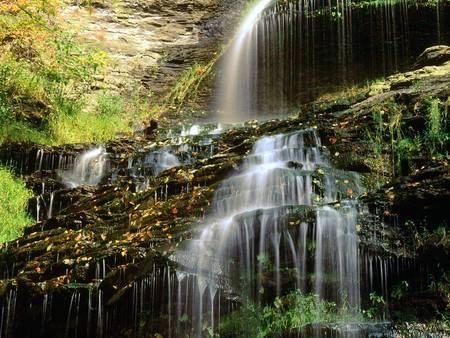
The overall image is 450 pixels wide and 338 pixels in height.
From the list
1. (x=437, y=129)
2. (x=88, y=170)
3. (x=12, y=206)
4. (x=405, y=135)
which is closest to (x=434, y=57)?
(x=405, y=135)

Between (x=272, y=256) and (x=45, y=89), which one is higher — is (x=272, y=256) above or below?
below

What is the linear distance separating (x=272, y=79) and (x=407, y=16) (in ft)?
11.8

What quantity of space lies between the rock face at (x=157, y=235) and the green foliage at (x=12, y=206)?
0.47m

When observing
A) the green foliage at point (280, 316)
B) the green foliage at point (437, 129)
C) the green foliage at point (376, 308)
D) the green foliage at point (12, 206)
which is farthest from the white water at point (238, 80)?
the green foliage at point (376, 308)

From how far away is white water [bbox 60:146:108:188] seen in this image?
9102mm

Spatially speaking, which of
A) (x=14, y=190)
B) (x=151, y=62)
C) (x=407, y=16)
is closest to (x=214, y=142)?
(x=14, y=190)

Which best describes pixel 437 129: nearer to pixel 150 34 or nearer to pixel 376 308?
pixel 376 308

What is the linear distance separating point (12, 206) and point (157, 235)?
3.76 meters

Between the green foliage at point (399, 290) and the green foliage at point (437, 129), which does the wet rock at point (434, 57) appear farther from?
the green foliage at point (399, 290)

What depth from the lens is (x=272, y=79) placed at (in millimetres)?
13156

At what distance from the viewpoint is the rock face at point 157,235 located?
4.84 m

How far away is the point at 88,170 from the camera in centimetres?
934

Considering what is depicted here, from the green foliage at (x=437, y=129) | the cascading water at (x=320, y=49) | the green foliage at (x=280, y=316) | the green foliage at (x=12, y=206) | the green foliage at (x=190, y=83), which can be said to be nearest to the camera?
the green foliage at (x=280, y=316)

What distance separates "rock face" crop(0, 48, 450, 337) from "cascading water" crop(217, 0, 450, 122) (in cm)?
385
